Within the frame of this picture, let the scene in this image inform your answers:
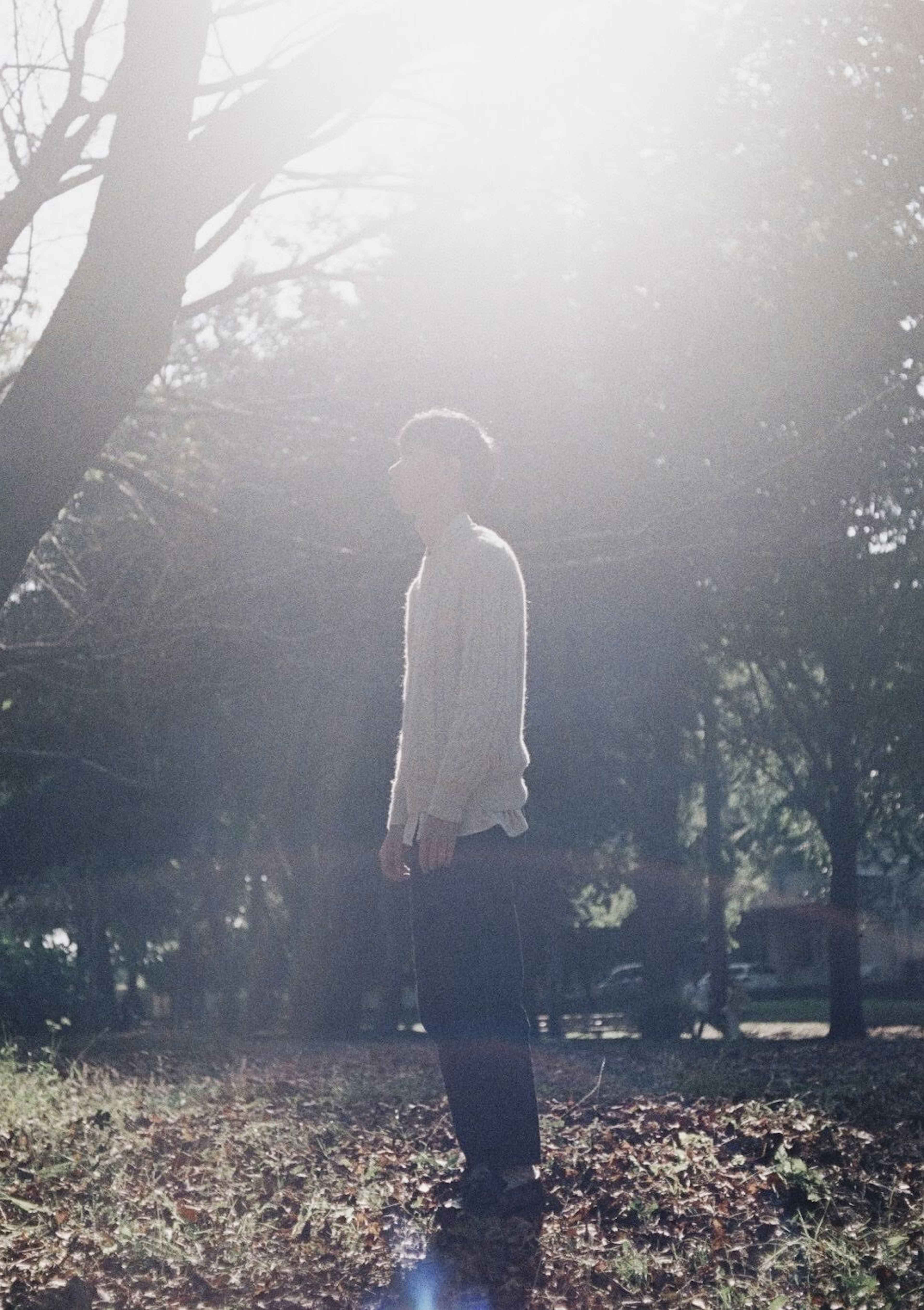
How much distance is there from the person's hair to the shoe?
→ 2108 mm

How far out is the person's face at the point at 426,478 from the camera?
17.3 ft

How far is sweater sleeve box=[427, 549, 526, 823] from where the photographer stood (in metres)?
4.98

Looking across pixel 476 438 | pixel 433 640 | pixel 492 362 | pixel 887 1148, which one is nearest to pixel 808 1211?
pixel 887 1148

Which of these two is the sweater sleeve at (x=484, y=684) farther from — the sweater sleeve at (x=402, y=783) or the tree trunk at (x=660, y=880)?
the tree trunk at (x=660, y=880)

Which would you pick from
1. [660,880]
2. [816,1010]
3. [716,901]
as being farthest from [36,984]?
[816,1010]

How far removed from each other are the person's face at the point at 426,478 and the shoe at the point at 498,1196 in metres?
2.06

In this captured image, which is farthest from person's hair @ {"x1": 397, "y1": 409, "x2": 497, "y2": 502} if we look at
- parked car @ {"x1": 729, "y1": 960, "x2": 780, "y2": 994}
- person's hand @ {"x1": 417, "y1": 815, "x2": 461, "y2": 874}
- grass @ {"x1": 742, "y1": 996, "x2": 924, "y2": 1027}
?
parked car @ {"x1": 729, "y1": 960, "x2": 780, "y2": 994}

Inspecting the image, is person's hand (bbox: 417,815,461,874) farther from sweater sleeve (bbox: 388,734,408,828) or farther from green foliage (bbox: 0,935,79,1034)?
green foliage (bbox: 0,935,79,1034)

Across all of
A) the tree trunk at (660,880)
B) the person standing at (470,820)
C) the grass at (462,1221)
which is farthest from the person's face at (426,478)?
the tree trunk at (660,880)

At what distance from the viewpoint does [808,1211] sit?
15.5 ft

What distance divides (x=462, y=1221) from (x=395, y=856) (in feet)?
3.89

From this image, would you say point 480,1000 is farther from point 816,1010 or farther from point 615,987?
point 615,987

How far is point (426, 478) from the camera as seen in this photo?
5.27 metres

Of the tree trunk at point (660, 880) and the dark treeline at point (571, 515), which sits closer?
the dark treeline at point (571, 515)
